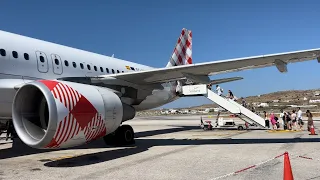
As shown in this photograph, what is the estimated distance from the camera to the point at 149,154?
9273mm

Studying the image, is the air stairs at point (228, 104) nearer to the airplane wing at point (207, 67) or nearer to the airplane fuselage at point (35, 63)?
the airplane wing at point (207, 67)

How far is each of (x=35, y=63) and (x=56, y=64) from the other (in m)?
0.84

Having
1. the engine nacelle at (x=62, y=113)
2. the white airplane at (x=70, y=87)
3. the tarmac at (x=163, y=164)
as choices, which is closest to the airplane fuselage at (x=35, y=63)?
the white airplane at (x=70, y=87)

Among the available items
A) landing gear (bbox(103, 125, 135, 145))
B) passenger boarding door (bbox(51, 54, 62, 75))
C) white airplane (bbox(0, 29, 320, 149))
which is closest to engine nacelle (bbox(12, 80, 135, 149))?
white airplane (bbox(0, 29, 320, 149))

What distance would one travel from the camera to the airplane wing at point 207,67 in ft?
33.5

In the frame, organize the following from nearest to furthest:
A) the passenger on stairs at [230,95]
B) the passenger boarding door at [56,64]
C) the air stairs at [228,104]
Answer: the passenger boarding door at [56,64] → the air stairs at [228,104] → the passenger on stairs at [230,95]

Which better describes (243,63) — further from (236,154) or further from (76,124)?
(76,124)

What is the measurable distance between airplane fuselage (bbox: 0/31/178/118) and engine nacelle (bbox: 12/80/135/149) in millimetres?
953

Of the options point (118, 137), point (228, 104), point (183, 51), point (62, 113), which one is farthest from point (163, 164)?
point (228, 104)

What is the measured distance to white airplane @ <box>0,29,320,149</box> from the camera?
7.62 meters

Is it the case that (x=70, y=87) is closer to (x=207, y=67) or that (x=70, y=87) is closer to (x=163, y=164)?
(x=163, y=164)

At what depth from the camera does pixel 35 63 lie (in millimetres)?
9711

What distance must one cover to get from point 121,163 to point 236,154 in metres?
3.37

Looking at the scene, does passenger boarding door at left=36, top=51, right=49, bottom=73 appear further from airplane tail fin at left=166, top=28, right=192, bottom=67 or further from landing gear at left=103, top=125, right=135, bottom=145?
airplane tail fin at left=166, top=28, right=192, bottom=67
